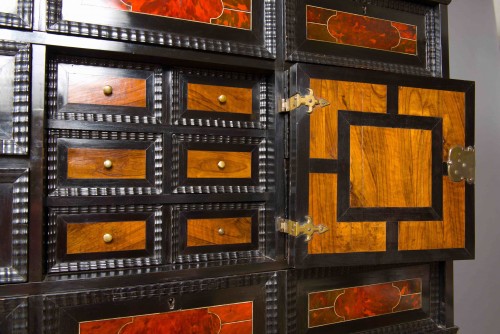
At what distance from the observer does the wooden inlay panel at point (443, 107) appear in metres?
1.06

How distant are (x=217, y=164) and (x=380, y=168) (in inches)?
16.5

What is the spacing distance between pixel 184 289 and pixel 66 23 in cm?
64

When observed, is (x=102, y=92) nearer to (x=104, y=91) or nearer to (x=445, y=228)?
(x=104, y=91)

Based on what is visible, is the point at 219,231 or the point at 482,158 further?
the point at 482,158

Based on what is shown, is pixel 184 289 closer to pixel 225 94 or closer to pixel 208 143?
pixel 208 143

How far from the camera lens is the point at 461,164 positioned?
1112mm

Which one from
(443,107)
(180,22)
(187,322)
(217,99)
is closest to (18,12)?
(180,22)

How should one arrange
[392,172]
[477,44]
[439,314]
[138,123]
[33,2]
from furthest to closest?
[477,44]
[439,314]
[392,172]
[138,123]
[33,2]

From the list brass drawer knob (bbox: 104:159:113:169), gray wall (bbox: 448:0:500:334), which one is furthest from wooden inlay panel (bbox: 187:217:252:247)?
gray wall (bbox: 448:0:500:334)

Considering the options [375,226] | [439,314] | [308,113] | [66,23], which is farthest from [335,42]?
[439,314]

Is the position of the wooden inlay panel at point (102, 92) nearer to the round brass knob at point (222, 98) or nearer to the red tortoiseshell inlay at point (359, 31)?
the round brass knob at point (222, 98)

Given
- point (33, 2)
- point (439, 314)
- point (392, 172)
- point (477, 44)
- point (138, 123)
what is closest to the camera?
point (33, 2)

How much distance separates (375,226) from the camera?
1.03m

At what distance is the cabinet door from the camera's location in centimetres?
98
